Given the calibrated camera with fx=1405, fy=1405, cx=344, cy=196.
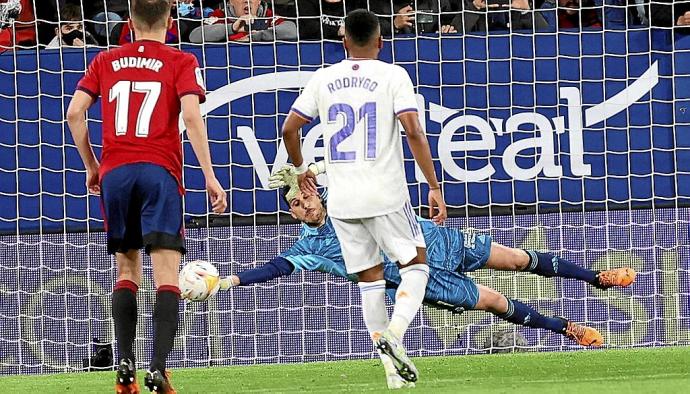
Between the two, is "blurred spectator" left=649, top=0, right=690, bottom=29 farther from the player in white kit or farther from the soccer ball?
the player in white kit

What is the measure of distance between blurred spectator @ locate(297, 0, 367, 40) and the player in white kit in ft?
11.2

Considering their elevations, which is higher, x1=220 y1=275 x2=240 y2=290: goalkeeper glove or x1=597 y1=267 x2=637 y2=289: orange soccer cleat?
x1=220 y1=275 x2=240 y2=290: goalkeeper glove

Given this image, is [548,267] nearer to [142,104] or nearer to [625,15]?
[625,15]

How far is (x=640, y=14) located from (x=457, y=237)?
2.63 m

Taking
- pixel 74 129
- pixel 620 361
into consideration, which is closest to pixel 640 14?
pixel 620 361

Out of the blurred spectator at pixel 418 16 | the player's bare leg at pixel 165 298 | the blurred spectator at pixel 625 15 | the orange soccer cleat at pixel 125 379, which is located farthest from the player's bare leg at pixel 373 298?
the blurred spectator at pixel 625 15

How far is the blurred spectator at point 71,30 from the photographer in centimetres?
1034

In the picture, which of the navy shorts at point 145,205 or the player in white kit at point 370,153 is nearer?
the navy shorts at point 145,205

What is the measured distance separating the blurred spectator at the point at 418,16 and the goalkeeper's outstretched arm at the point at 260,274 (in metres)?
2.27

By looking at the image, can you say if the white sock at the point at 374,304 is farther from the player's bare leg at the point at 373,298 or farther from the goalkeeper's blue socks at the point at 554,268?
the goalkeeper's blue socks at the point at 554,268

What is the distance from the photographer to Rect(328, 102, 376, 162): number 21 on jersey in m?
6.66

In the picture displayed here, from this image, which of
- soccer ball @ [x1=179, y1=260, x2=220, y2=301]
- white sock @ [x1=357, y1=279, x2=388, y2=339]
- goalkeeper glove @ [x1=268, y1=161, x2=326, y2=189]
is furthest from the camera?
goalkeeper glove @ [x1=268, y1=161, x2=326, y2=189]

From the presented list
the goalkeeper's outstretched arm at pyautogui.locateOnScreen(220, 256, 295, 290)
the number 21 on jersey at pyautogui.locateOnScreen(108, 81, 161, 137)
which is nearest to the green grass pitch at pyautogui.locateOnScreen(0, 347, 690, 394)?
the goalkeeper's outstretched arm at pyautogui.locateOnScreen(220, 256, 295, 290)

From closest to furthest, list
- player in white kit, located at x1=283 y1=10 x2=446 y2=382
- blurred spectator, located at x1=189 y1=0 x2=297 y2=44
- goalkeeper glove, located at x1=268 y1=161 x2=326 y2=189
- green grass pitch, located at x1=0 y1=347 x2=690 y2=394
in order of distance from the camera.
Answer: green grass pitch, located at x1=0 y1=347 x2=690 y2=394 → player in white kit, located at x1=283 y1=10 x2=446 y2=382 → goalkeeper glove, located at x1=268 y1=161 x2=326 y2=189 → blurred spectator, located at x1=189 y1=0 x2=297 y2=44
